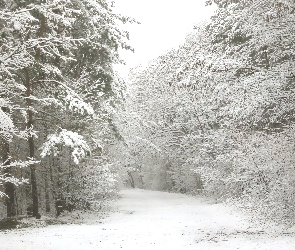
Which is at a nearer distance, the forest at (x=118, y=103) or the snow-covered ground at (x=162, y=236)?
the forest at (x=118, y=103)

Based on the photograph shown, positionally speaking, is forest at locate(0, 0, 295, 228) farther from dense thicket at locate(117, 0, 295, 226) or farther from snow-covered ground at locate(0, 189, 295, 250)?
snow-covered ground at locate(0, 189, 295, 250)

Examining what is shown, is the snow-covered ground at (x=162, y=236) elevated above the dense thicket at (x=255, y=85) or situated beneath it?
situated beneath

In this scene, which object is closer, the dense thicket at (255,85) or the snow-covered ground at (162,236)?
the dense thicket at (255,85)

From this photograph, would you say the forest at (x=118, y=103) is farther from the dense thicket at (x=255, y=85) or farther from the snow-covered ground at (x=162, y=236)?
the snow-covered ground at (x=162, y=236)

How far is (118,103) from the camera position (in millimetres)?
23266

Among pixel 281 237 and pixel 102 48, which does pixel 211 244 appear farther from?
pixel 102 48

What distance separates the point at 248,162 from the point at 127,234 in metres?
6.18

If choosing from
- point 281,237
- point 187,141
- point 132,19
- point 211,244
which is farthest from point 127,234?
point 187,141

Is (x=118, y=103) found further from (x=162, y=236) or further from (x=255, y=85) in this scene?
(x=255, y=85)

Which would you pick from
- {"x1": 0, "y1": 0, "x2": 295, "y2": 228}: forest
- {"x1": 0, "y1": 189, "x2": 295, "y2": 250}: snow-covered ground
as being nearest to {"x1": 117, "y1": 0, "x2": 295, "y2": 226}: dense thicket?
{"x1": 0, "y1": 0, "x2": 295, "y2": 228}: forest

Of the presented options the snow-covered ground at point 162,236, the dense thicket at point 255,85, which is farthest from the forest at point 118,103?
the snow-covered ground at point 162,236

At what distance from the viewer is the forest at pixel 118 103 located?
1089 centimetres

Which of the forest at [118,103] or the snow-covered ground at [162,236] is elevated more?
the forest at [118,103]

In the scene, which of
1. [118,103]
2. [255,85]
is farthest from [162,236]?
[118,103]
